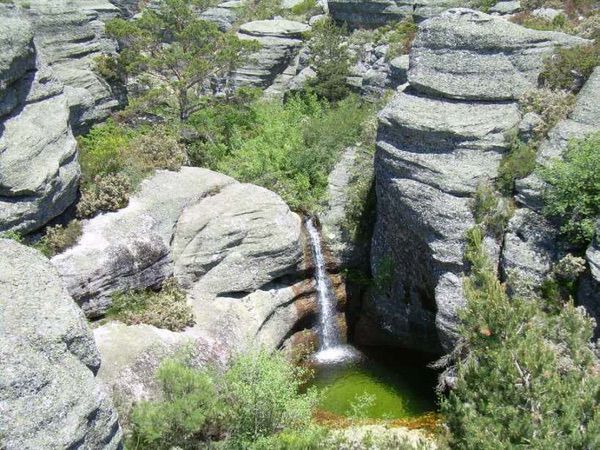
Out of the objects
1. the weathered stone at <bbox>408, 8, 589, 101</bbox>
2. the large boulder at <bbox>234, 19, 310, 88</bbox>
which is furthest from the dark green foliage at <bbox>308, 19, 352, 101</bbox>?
the weathered stone at <bbox>408, 8, 589, 101</bbox>

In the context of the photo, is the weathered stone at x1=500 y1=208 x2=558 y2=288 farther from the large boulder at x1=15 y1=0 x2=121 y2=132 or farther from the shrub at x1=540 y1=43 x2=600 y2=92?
the large boulder at x1=15 y1=0 x2=121 y2=132

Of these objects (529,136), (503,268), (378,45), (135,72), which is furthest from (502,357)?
(378,45)

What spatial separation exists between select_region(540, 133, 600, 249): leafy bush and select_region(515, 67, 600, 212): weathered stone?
833 millimetres

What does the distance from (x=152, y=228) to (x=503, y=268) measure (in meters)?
12.2

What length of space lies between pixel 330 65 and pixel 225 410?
26587 millimetres

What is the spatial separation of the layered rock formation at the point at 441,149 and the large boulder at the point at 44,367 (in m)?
12.6

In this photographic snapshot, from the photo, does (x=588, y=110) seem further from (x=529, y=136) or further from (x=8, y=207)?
(x=8, y=207)

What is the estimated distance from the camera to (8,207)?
57.7ft

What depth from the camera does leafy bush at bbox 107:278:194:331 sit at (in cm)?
1880

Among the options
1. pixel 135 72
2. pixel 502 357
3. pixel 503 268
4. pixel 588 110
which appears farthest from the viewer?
pixel 135 72

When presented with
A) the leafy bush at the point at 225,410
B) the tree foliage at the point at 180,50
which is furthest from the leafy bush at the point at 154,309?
the tree foliage at the point at 180,50

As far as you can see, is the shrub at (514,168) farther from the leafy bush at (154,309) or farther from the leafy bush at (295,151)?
the leafy bush at (154,309)

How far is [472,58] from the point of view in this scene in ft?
71.7

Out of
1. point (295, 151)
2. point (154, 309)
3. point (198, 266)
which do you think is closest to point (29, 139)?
point (154, 309)
